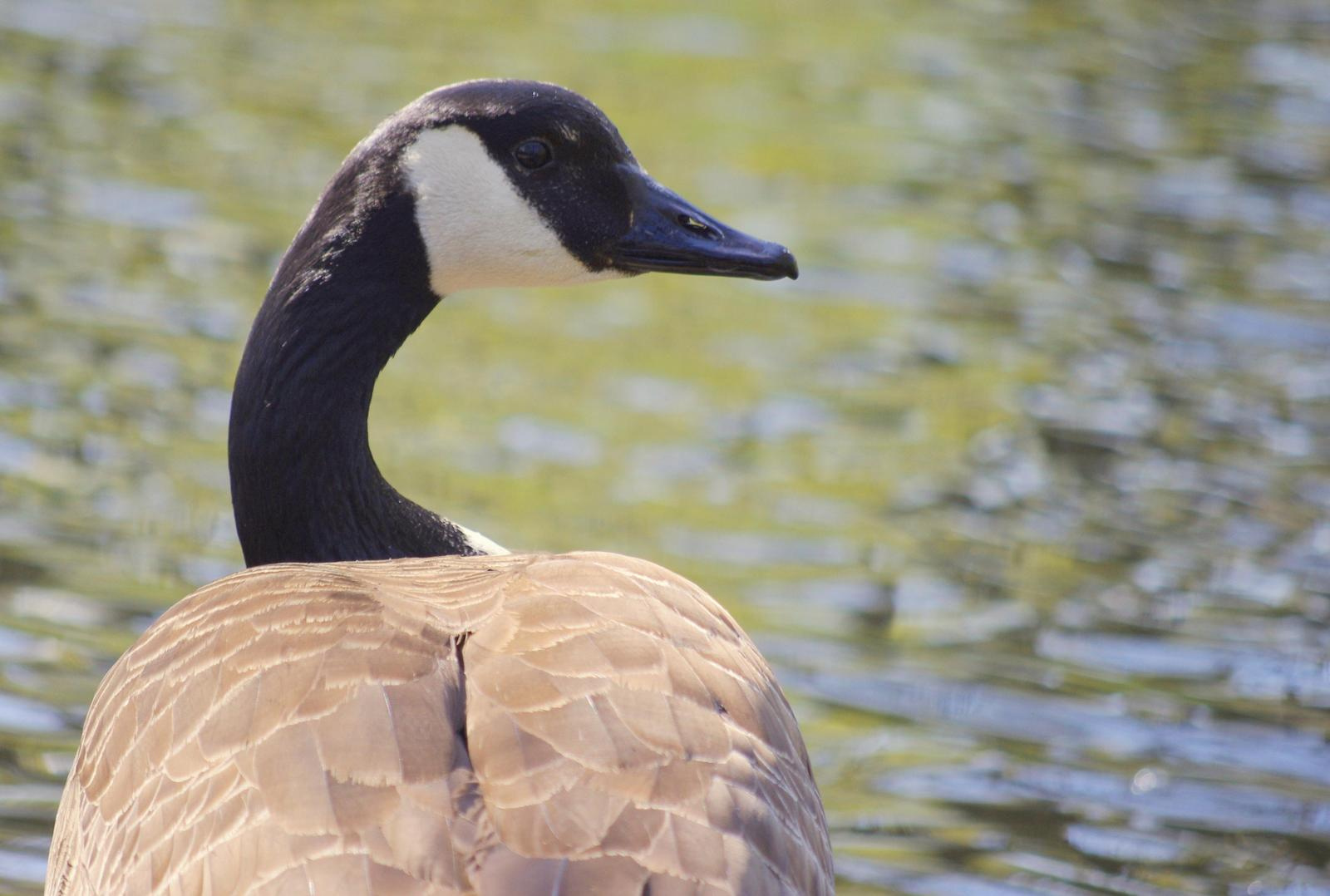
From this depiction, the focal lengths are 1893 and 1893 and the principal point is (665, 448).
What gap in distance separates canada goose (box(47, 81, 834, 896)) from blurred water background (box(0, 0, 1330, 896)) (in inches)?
51.4

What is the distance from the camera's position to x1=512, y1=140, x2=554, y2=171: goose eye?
4293 mm

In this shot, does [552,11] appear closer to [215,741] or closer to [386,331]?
[386,331]

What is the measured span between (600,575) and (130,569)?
10.3 feet

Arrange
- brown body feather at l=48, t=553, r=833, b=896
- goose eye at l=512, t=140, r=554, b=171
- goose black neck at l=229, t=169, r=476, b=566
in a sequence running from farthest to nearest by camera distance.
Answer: goose eye at l=512, t=140, r=554, b=171
goose black neck at l=229, t=169, r=476, b=566
brown body feather at l=48, t=553, r=833, b=896

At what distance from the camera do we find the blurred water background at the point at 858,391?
17.6 feet

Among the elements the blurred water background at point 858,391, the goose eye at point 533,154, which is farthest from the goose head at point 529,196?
the blurred water background at point 858,391

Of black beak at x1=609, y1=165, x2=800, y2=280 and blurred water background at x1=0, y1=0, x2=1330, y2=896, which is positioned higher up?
black beak at x1=609, y1=165, x2=800, y2=280

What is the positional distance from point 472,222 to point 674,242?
0.48 metres

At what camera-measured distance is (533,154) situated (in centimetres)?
431

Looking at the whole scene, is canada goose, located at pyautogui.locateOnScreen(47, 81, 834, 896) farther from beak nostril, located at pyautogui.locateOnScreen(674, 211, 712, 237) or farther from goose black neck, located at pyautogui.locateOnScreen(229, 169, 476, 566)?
beak nostril, located at pyautogui.locateOnScreen(674, 211, 712, 237)

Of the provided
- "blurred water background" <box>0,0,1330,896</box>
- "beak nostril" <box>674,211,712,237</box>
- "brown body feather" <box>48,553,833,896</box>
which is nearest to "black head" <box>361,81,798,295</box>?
"beak nostril" <box>674,211,712,237</box>

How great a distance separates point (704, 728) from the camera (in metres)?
2.96

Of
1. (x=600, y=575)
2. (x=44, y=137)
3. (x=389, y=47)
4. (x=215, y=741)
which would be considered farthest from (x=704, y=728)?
(x=389, y=47)

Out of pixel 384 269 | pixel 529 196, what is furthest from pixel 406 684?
pixel 529 196
